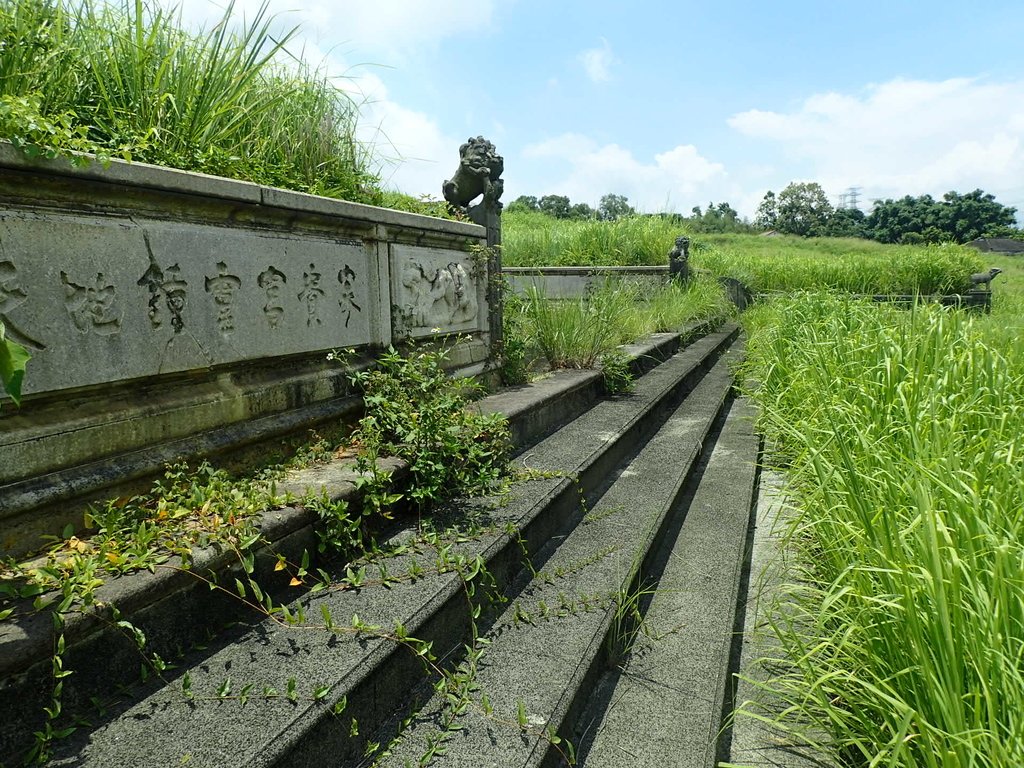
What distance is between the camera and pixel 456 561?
6.33 feet

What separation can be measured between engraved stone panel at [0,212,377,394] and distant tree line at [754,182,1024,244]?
4935 cm

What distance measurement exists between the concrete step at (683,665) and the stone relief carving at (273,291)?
1.64 m

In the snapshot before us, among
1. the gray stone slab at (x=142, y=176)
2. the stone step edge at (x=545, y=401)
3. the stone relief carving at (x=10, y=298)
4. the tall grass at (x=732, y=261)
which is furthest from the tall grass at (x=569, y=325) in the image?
the tall grass at (x=732, y=261)

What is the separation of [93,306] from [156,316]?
19cm

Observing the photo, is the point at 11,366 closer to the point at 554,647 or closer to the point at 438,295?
the point at 554,647

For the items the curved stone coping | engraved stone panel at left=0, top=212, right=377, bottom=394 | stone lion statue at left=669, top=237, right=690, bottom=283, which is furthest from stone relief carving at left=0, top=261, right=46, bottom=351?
stone lion statue at left=669, top=237, right=690, bottom=283

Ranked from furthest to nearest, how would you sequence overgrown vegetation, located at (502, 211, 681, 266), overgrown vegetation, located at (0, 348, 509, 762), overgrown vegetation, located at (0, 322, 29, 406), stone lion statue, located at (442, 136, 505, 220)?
overgrown vegetation, located at (502, 211, 681, 266), stone lion statue, located at (442, 136, 505, 220), overgrown vegetation, located at (0, 348, 509, 762), overgrown vegetation, located at (0, 322, 29, 406)

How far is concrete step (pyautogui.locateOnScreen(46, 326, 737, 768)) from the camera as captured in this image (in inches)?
47.0

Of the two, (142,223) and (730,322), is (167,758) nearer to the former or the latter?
(142,223)

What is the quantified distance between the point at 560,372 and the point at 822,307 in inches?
96.3

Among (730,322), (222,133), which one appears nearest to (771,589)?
(222,133)

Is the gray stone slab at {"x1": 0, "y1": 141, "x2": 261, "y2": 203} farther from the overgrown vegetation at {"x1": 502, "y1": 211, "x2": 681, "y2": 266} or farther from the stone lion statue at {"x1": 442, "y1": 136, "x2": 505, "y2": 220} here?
the overgrown vegetation at {"x1": 502, "y1": 211, "x2": 681, "y2": 266}

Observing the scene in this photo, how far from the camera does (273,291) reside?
2268 mm

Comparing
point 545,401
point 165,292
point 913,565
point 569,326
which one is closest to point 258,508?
point 165,292
